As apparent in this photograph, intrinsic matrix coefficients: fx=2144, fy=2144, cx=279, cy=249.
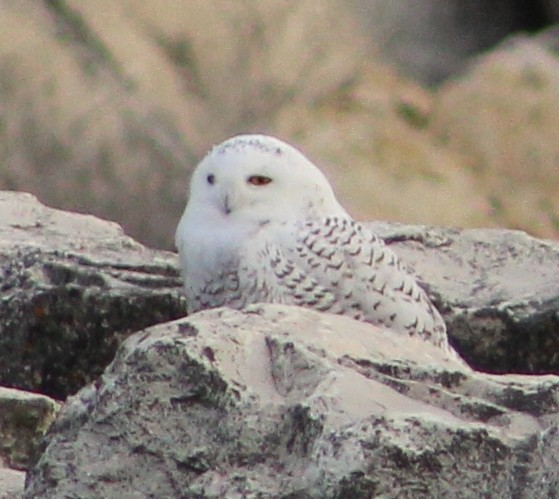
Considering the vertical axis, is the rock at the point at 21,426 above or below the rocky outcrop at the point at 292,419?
above

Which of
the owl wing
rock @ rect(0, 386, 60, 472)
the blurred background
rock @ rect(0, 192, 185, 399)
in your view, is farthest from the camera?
the blurred background

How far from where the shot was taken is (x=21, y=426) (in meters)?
5.94

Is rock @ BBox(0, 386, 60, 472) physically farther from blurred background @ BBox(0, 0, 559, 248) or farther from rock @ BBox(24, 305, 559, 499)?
blurred background @ BBox(0, 0, 559, 248)

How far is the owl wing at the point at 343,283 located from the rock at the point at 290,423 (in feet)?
A: 5.40

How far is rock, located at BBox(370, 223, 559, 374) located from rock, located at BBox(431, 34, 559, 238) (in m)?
5.44

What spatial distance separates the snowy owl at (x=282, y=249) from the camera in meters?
6.70

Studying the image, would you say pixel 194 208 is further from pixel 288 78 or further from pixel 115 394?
pixel 288 78

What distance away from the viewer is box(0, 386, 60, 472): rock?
5.93 m

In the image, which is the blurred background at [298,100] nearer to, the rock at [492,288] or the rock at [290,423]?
the rock at [492,288]

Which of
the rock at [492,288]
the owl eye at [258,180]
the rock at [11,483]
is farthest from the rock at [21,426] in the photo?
the rock at [492,288]

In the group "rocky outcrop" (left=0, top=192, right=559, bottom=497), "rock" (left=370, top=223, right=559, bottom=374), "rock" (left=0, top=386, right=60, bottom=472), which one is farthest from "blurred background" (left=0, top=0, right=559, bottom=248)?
"rocky outcrop" (left=0, top=192, right=559, bottom=497)

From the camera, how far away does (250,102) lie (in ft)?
43.9

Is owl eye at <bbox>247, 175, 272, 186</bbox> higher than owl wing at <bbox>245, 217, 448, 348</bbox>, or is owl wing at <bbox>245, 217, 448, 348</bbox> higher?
owl eye at <bbox>247, 175, 272, 186</bbox>

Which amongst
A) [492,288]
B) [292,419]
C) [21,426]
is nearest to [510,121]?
[492,288]
